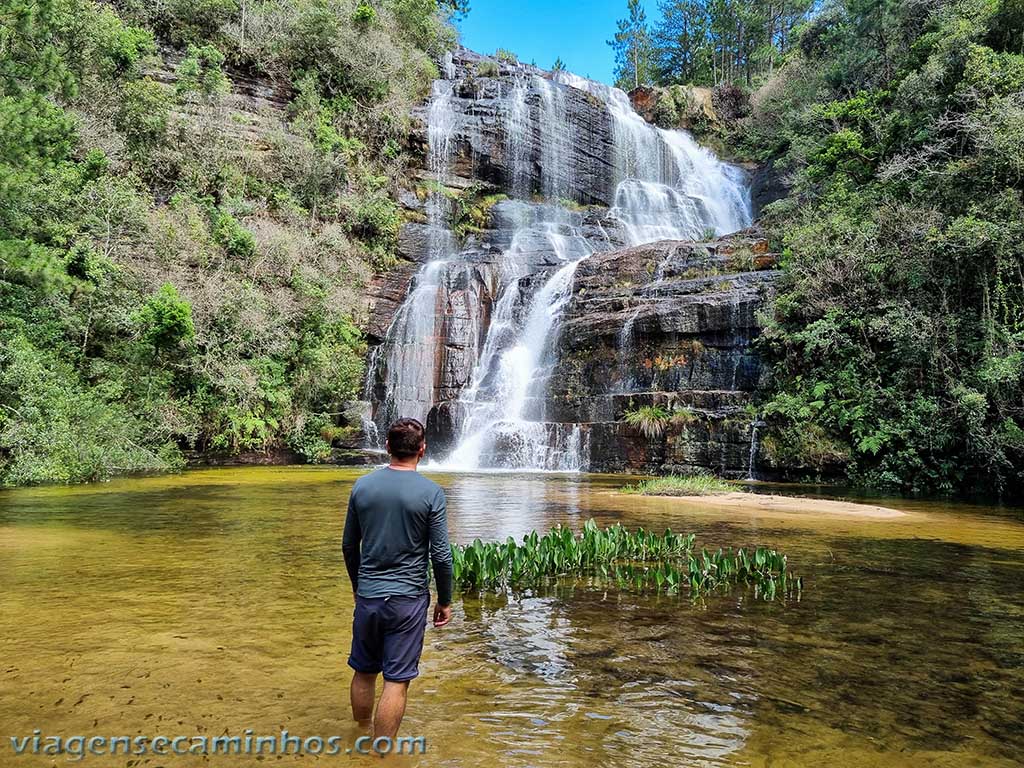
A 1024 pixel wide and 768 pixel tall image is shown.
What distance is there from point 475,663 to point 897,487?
14456mm

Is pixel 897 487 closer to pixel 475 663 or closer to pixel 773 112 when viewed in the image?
pixel 475 663

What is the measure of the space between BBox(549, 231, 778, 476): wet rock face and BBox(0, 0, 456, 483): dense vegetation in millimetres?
8841

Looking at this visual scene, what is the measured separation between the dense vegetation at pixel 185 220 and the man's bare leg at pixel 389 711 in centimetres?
1364

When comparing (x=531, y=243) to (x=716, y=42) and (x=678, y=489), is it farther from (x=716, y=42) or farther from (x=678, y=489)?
(x=716, y=42)

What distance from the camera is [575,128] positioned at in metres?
34.5

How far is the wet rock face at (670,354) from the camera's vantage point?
57.0 feet

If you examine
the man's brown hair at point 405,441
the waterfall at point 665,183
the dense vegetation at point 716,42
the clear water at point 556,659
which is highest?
the dense vegetation at point 716,42

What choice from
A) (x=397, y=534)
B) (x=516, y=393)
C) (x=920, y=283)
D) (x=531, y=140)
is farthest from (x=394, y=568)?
(x=531, y=140)

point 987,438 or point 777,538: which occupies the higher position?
point 987,438

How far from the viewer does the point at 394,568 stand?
2.92 metres

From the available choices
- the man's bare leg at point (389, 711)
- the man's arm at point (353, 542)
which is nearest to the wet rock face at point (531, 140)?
the man's arm at point (353, 542)

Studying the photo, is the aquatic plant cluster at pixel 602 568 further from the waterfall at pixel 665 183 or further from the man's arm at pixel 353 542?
the waterfall at pixel 665 183

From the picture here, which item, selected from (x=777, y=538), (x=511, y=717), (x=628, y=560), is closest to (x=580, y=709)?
(x=511, y=717)

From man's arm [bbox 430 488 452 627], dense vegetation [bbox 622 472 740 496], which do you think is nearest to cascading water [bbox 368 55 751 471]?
dense vegetation [bbox 622 472 740 496]
